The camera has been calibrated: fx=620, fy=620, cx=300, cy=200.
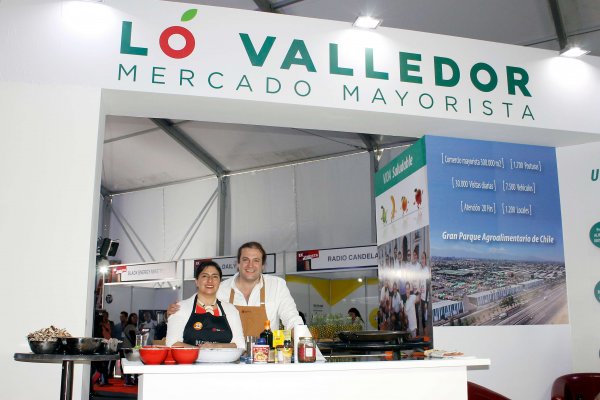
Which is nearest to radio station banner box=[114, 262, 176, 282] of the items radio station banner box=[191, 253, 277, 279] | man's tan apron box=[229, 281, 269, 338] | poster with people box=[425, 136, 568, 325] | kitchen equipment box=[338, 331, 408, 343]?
radio station banner box=[191, 253, 277, 279]

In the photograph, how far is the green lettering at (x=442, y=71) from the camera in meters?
4.86

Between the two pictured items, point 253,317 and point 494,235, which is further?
point 494,235

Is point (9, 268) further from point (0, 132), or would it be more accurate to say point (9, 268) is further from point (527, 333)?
point (527, 333)

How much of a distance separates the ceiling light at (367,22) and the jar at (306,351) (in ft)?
8.74

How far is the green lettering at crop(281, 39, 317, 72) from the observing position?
4.55 metres

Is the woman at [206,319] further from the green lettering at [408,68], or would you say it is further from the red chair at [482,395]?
the green lettering at [408,68]

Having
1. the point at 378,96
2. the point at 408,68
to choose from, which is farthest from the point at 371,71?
the point at 408,68

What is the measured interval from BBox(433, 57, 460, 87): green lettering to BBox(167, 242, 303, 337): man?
2.07 m

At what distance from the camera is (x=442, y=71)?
4895mm

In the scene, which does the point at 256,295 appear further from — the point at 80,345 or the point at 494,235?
the point at 494,235

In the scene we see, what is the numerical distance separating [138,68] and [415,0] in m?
3.74

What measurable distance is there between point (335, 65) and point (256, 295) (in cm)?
185

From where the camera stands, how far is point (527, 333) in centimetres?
511

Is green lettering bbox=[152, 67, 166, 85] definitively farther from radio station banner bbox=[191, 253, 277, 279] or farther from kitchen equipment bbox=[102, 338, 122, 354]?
radio station banner bbox=[191, 253, 277, 279]
